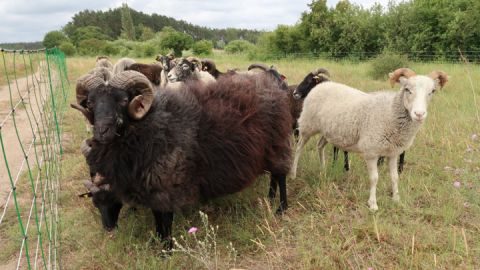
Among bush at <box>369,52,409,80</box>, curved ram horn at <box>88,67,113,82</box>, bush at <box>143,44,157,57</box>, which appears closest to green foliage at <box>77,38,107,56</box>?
bush at <box>143,44,157,57</box>

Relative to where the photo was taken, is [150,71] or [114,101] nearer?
[114,101]

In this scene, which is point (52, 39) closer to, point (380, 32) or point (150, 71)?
point (380, 32)

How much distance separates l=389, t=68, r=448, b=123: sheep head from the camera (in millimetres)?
3953

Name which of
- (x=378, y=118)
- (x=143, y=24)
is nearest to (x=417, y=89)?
(x=378, y=118)

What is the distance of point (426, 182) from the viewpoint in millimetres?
5180

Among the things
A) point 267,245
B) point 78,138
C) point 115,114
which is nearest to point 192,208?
point 267,245

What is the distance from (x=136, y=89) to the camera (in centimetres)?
359

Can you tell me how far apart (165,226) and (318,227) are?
173cm

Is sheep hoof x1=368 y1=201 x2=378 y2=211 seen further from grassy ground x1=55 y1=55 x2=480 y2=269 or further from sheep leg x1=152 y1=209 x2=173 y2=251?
sheep leg x1=152 y1=209 x2=173 y2=251

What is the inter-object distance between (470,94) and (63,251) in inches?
425

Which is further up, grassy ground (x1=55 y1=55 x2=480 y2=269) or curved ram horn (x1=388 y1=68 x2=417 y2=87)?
curved ram horn (x1=388 y1=68 x2=417 y2=87)

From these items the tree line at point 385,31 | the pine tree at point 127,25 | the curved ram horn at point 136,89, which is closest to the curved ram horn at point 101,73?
the curved ram horn at point 136,89

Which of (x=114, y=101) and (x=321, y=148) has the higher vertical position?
(x=114, y=101)

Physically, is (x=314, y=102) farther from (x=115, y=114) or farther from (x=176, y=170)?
(x=115, y=114)
